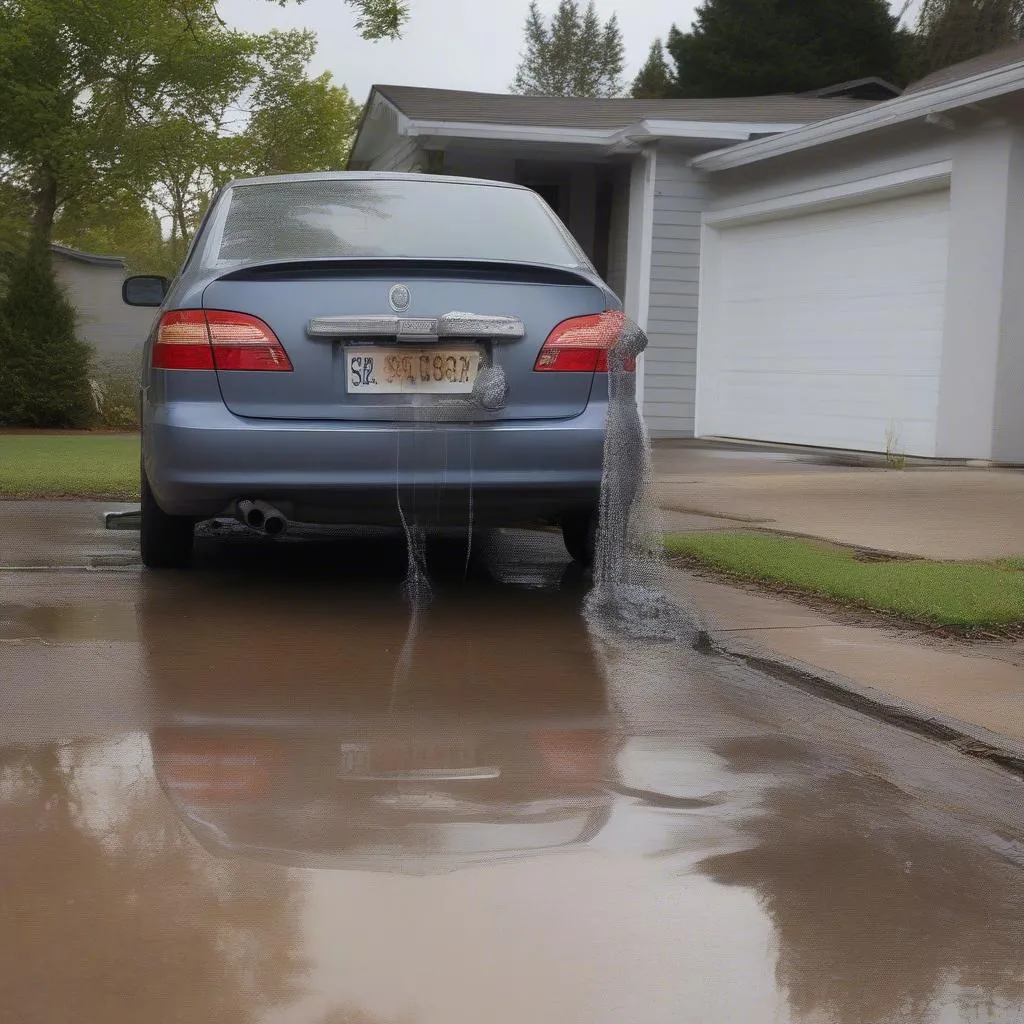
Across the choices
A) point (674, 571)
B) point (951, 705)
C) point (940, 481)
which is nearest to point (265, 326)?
point (674, 571)

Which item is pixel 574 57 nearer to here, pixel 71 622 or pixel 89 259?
pixel 89 259

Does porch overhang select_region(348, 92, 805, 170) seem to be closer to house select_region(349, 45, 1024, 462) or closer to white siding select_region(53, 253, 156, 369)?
house select_region(349, 45, 1024, 462)

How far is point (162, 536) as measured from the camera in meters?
6.61

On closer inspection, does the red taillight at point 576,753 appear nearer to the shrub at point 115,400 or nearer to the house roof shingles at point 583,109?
the house roof shingles at point 583,109

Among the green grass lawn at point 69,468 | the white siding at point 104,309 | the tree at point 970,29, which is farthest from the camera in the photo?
the tree at point 970,29

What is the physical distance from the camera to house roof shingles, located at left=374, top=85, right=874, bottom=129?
18.4 meters

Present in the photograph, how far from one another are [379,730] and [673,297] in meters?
14.5

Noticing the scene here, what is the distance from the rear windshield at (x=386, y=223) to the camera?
5.93 meters

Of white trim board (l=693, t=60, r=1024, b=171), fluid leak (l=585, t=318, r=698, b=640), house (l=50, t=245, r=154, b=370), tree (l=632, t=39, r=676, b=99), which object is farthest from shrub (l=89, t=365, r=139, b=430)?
tree (l=632, t=39, r=676, b=99)

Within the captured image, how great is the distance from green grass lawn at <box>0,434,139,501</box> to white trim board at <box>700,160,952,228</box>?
7.00 m

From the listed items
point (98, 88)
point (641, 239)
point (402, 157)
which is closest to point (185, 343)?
point (641, 239)

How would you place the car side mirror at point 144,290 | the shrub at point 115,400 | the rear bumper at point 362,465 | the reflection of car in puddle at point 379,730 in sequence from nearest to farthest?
the reflection of car in puddle at point 379,730 → the rear bumper at point 362,465 → the car side mirror at point 144,290 → the shrub at point 115,400

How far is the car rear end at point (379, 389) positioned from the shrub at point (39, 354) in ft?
58.9

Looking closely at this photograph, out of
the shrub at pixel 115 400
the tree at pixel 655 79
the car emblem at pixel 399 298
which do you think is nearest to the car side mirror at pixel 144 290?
the car emblem at pixel 399 298
